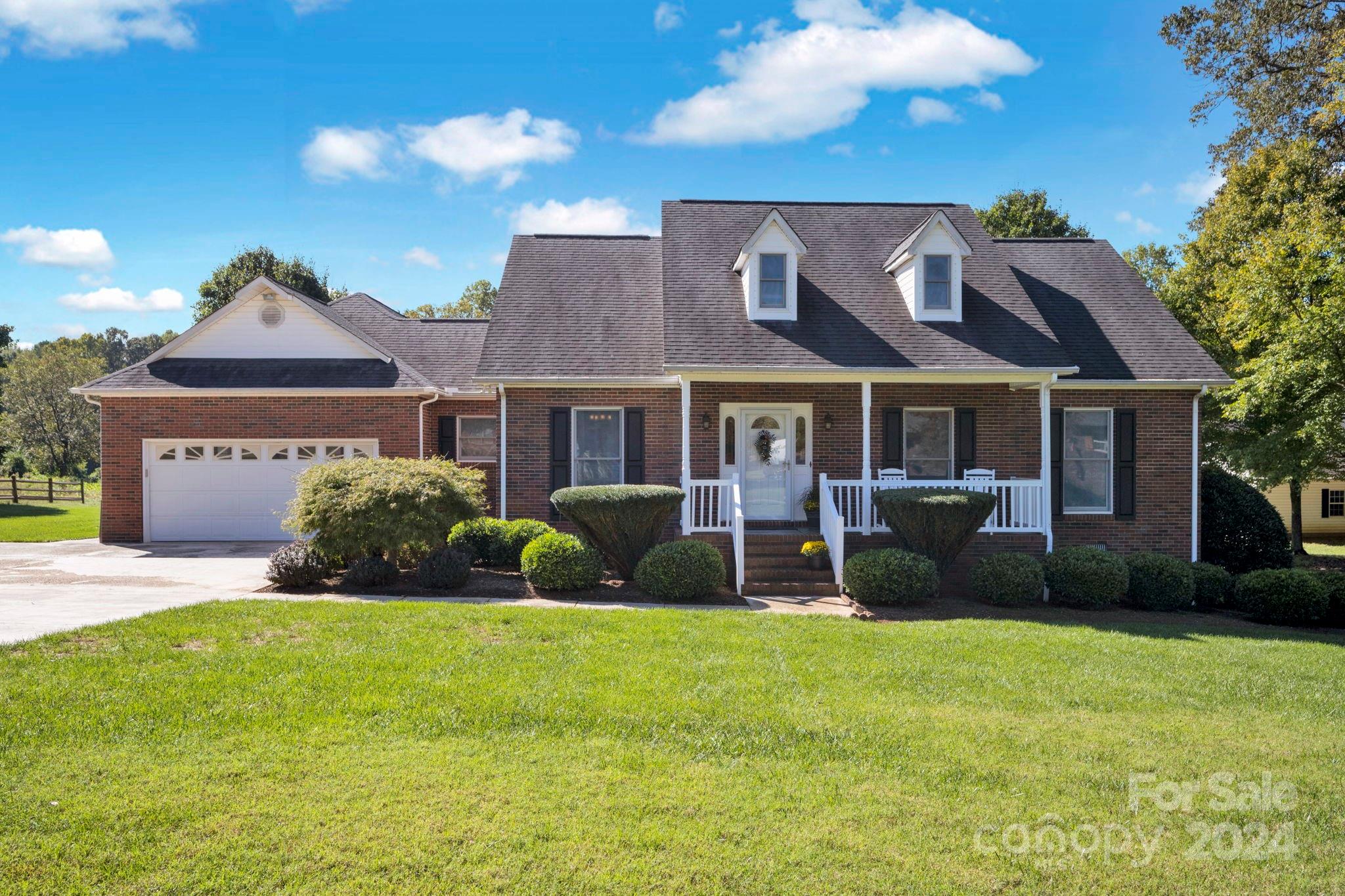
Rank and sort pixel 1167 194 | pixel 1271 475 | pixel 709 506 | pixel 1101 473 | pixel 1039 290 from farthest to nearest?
pixel 1167 194 < pixel 1271 475 < pixel 1039 290 < pixel 1101 473 < pixel 709 506

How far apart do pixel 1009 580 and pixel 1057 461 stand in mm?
4096

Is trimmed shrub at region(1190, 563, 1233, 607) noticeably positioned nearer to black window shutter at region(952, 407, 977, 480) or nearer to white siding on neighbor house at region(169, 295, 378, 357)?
black window shutter at region(952, 407, 977, 480)

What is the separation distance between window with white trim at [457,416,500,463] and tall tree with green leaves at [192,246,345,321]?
19631 mm

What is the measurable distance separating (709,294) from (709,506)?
435 cm

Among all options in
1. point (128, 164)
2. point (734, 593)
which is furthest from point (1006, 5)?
point (128, 164)

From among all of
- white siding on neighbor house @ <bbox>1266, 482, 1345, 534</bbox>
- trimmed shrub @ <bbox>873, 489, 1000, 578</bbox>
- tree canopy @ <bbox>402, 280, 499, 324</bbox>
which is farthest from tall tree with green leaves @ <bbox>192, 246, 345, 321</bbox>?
white siding on neighbor house @ <bbox>1266, 482, 1345, 534</bbox>

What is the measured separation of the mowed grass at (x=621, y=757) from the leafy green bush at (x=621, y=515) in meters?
3.26

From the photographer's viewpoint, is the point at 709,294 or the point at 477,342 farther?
the point at 477,342

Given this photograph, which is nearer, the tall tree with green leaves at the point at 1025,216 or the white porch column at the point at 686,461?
the white porch column at the point at 686,461

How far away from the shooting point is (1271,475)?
18.9 m

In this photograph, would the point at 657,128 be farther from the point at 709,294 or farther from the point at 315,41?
the point at 315,41

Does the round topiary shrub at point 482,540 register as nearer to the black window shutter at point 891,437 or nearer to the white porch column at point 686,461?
the white porch column at point 686,461

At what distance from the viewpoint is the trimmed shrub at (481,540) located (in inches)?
505

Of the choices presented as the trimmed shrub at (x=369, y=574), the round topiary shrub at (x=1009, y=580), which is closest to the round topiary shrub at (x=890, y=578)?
the round topiary shrub at (x=1009, y=580)
